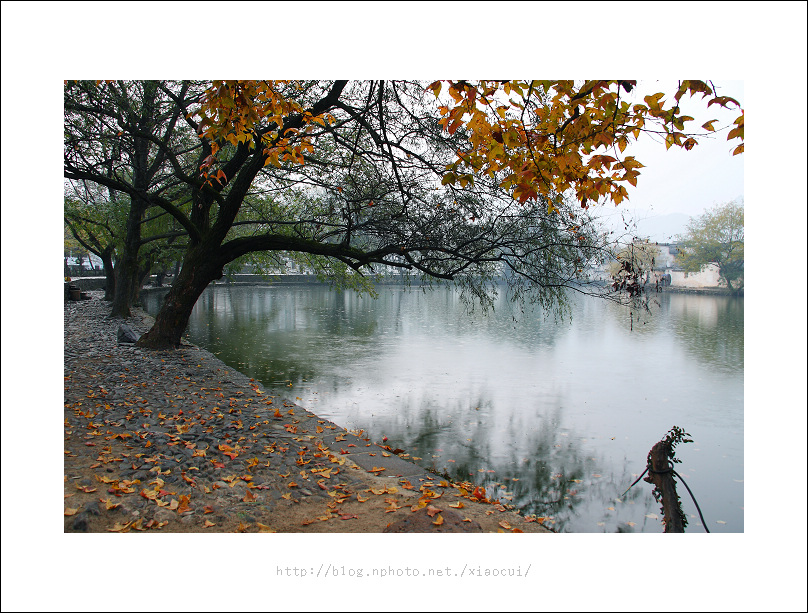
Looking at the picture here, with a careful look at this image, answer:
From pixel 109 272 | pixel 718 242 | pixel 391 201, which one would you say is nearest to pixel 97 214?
pixel 109 272

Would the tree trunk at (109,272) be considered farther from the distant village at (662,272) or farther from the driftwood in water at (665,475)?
the driftwood in water at (665,475)

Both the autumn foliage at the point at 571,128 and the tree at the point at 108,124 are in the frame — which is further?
the tree at the point at 108,124

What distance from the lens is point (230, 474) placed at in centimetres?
484

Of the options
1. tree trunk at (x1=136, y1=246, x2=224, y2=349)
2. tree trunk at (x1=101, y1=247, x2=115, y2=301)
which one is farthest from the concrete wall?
tree trunk at (x1=101, y1=247, x2=115, y2=301)

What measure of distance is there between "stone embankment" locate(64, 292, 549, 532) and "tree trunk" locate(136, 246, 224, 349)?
9.04 ft

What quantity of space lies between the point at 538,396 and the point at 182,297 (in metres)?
7.09

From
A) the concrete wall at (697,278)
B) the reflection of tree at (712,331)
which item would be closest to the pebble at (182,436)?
the reflection of tree at (712,331)

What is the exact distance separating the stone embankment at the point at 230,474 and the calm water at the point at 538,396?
3.65ft

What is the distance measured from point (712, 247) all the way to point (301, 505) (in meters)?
17.8

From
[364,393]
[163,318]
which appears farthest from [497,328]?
[163,318]

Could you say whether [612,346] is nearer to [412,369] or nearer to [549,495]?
[412,369]

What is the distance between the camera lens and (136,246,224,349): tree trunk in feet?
34.1

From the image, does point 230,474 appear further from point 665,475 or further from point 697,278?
point 697,278

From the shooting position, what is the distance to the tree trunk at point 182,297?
10.4m
